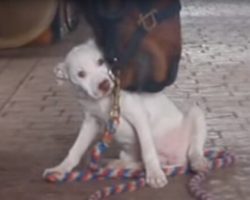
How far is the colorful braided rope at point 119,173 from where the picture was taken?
2.19 meters

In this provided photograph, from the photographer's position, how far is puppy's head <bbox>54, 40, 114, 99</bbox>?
6.98ft

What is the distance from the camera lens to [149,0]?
2.11 metres

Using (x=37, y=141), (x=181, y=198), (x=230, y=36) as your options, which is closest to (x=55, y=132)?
(x=37, y=141)

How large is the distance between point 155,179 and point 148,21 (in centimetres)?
50

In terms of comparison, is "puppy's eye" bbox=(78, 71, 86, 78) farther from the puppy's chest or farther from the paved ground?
the paved ground

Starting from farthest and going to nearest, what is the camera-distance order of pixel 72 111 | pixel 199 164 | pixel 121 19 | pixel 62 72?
1. pixel 72 111
2. pixel 199 164
3. pixel 62 72
4. pixel 121 19

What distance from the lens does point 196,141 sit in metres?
2.36

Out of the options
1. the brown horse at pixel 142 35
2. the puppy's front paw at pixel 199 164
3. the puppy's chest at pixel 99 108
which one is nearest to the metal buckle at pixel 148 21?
the brown horse at pixel 142 35

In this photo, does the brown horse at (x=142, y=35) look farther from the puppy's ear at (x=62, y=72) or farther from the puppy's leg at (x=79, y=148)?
the puppy's leg at (x=79, y=148)

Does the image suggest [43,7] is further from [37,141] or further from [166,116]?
[166,116]

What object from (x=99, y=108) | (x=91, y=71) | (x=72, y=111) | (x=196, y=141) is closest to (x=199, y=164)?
(x=196, y=141)

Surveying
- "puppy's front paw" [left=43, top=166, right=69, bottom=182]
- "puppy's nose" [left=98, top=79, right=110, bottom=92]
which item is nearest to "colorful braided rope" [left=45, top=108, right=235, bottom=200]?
"puppy's front paw" [left=43, top=166, right=69, bottom=182]

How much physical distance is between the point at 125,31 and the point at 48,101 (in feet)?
4.62

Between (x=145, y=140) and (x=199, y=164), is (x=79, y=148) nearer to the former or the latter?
(x=145, y=140)
